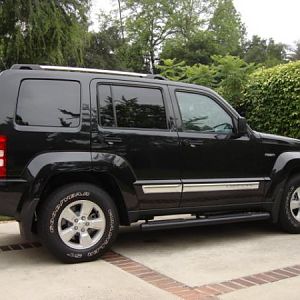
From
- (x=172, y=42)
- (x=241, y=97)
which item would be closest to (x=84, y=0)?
(x=241, y=97)

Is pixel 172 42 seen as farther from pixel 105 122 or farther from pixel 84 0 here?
pixel 105 122

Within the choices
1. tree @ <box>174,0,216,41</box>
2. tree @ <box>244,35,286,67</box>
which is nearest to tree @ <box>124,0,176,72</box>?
tree @ <box>174,0,216,41</box>

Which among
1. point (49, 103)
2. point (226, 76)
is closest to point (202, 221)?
point (49, 103)

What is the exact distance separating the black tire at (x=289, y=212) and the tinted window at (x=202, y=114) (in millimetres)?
1209

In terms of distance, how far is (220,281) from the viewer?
16.1ft

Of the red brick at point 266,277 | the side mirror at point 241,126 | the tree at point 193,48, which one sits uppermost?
the tree at point 193,48

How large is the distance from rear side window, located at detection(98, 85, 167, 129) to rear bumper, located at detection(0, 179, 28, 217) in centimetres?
113

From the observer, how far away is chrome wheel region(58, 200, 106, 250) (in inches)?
215

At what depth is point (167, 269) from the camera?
534 cm

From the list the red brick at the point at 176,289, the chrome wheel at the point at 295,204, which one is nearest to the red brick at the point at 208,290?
the red brick at the point at 176,289

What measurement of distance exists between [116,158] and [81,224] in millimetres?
806

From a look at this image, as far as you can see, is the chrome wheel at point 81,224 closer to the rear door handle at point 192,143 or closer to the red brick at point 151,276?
the red brick at point 151,276

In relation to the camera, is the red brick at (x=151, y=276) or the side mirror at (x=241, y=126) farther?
the side mirror at (x=241, y=126)

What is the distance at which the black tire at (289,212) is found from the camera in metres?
6.95
